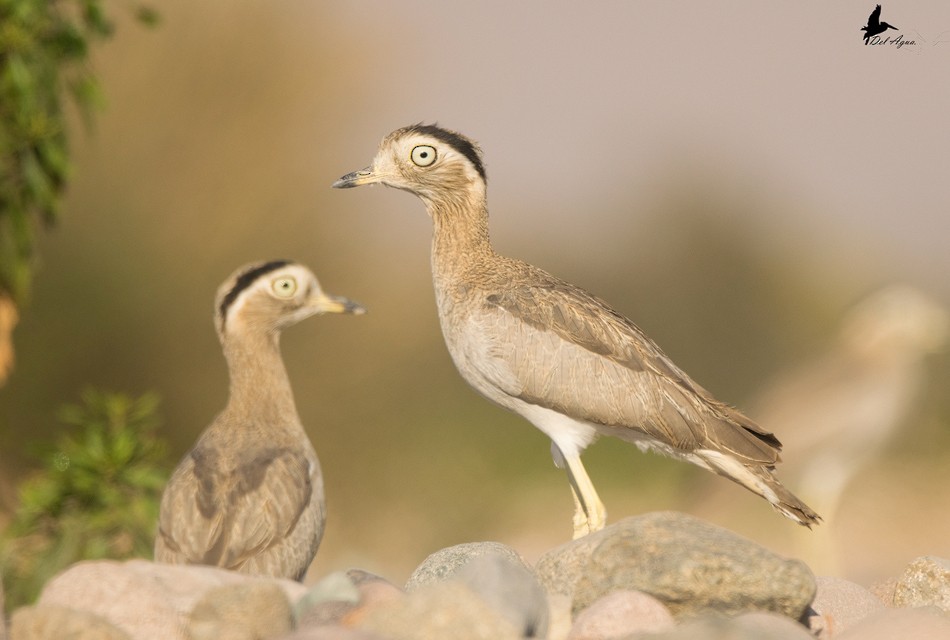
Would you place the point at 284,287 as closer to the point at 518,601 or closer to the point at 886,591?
the point at 518,601

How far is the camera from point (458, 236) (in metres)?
8.84

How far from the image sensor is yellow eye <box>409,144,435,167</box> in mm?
8703

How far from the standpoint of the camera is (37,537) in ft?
36.8

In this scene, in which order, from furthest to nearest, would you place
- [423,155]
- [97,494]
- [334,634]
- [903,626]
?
[97,494], [423,155], [903,626], [334,634]

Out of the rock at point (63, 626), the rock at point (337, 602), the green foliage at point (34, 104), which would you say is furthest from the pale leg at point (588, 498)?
the green foliage at point (34, 104)

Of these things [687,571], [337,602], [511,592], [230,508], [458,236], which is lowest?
[337,602]

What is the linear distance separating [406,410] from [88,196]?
5296mm

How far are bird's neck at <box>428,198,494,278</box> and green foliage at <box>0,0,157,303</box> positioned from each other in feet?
11.2

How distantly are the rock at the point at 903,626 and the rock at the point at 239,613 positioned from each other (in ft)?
8.58

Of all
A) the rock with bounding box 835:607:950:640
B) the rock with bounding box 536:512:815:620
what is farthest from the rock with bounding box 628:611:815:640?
the rock with bounding box 536:512:815:620

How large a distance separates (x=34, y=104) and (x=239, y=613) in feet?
20.6

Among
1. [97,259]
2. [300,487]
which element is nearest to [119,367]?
[97,259]

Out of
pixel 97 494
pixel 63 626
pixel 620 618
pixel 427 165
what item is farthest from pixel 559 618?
pixel 97 494

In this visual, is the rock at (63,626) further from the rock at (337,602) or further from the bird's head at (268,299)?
the bird's head at (268,299)
